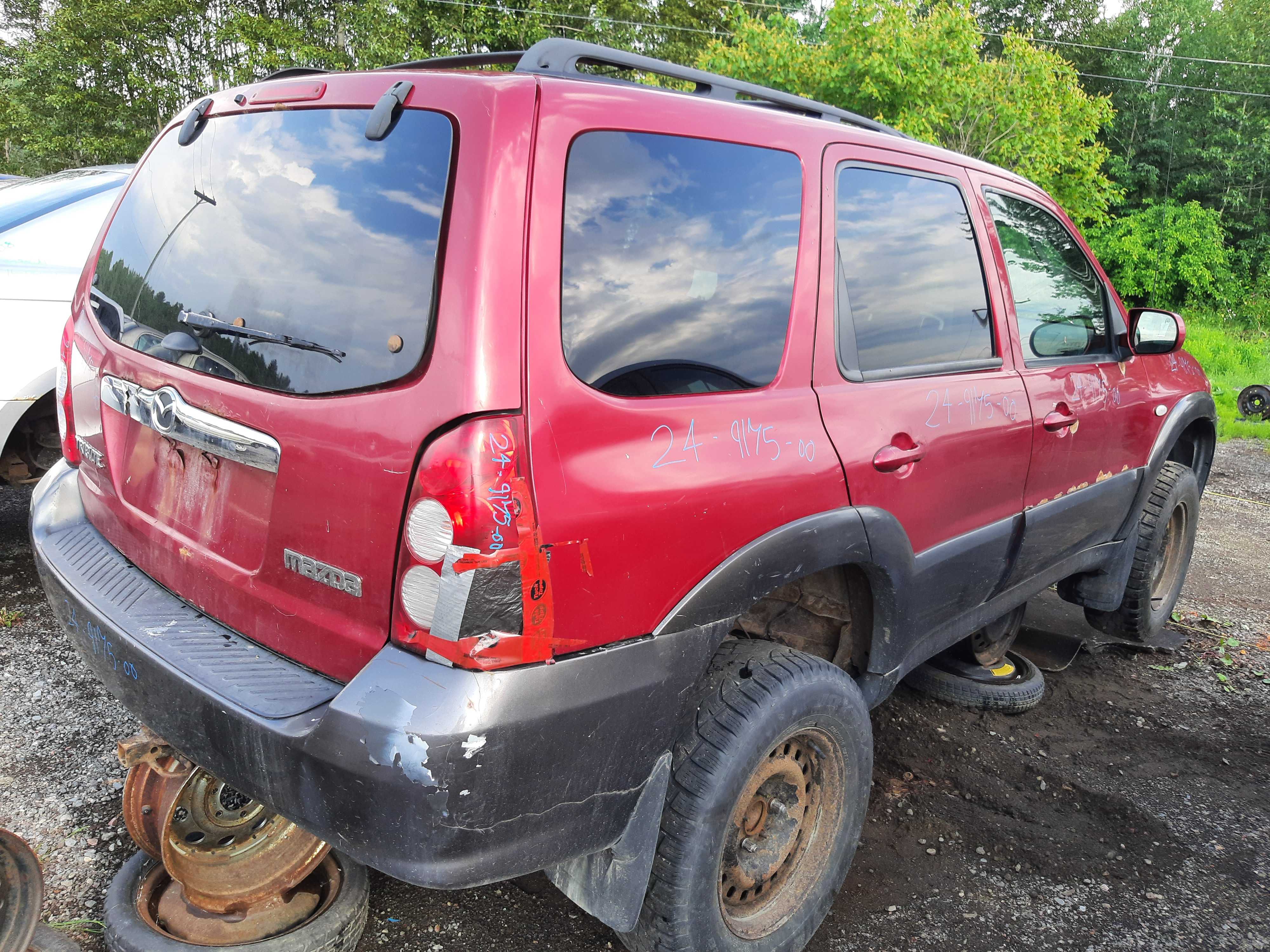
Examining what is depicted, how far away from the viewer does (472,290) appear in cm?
148

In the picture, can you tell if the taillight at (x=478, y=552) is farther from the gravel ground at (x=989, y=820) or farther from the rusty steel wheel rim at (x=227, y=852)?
the gravel ground at (x=989, y=820)

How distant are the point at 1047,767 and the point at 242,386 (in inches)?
118

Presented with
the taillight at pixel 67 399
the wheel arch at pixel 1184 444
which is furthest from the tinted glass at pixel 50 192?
the wheel arch at pixel 1184 444

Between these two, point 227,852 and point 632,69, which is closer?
point 632,69

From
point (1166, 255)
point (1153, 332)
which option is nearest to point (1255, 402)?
point (1153, 332)

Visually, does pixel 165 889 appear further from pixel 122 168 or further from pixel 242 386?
pixel 122 168

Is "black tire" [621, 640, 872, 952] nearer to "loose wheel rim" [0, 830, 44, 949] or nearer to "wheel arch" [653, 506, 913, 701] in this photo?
"wheel arch" [653, 506, 913, 701]

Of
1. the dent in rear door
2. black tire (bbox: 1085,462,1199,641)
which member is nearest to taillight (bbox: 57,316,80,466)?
the dent in rear door

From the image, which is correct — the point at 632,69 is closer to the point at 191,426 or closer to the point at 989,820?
the point at 191,426

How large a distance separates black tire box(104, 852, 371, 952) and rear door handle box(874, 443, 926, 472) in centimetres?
152

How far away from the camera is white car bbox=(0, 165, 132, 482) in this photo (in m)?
3.83

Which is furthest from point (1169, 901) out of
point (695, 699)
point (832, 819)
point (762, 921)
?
point (695, 699)

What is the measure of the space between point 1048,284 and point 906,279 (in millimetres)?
1021

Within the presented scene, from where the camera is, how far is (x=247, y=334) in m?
1.77
